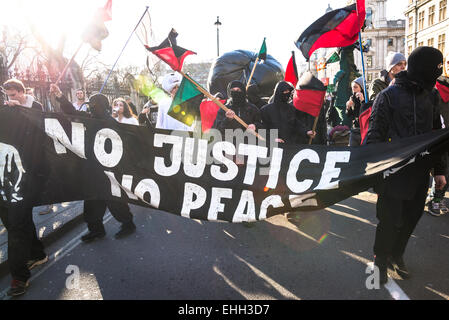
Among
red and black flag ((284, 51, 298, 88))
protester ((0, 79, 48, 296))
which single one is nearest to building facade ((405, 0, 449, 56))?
red and black flag ((284, 51, 298, 88))

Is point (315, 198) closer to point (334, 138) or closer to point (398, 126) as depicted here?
point (398, 126)

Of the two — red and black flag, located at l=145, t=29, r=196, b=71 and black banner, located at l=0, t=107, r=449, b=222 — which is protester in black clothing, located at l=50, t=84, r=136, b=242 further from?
red and black flag, located at l=145, t=29, r=196, b=71

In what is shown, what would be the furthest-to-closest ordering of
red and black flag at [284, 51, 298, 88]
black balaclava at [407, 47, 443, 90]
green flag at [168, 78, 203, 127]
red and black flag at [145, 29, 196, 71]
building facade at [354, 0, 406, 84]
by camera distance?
building facade at [354, 0, 406, 84], red and black flag at [284, 51, 298, 88], green flag at [168, 78, 203, 127], red and black flag at [145, 29, 196, 71], black balaclava at [407, 47, 443, 90]

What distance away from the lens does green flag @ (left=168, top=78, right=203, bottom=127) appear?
161 inches

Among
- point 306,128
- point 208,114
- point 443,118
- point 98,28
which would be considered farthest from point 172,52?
point 443,118

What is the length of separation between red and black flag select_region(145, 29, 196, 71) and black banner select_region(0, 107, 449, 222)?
3.19 ft

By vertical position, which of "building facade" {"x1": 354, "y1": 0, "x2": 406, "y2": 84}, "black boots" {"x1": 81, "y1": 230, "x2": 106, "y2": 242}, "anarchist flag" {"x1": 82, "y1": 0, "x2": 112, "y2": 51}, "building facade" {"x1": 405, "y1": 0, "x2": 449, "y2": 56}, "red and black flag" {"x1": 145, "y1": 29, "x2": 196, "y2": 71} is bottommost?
"black boots" {"x1": 81, "y1": 230, "x2": 106, "y2": 242}

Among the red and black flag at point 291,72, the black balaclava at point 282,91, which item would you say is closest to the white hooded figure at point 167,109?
the black balaclava at point 282,91

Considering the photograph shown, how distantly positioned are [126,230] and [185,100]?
2.08m

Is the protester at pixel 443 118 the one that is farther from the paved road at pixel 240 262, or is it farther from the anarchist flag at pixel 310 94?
the anarchist flag at pixel 310 94

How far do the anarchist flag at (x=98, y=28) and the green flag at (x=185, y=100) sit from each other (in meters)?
1.20

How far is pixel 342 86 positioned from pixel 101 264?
22.4ft

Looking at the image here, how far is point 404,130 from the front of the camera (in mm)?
2996

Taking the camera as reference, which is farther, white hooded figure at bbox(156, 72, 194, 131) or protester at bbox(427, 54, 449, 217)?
white hooded figure at bbox(156, 72, 194, 131)
